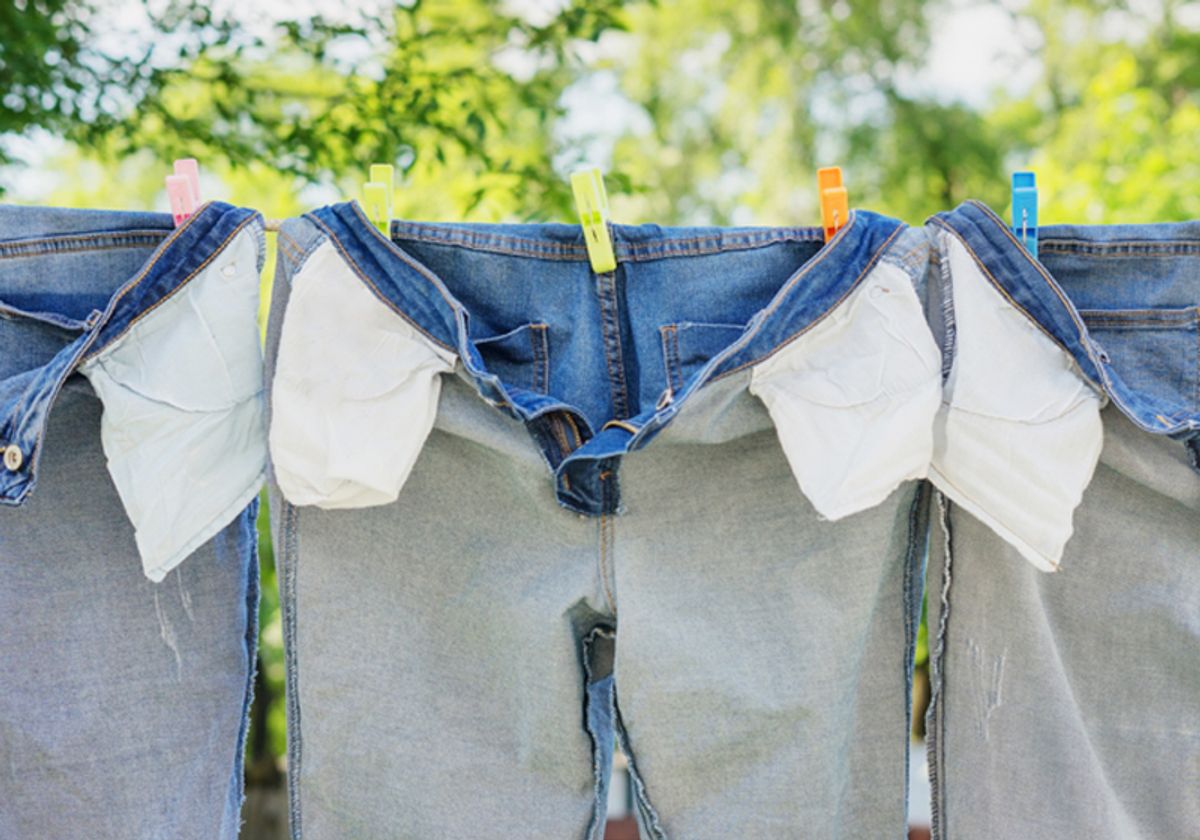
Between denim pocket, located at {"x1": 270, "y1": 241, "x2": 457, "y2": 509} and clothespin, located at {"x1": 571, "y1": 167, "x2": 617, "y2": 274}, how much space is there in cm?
23

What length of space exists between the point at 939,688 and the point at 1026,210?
1.94 ft

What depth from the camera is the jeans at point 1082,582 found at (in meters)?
1.35

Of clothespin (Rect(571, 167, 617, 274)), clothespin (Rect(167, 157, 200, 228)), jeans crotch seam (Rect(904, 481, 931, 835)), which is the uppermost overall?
clothespin (Rect(167, 157, 200, 228))

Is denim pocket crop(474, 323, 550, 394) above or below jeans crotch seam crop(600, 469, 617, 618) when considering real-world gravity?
above

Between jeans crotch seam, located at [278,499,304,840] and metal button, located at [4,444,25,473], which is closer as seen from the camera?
metal button, located at [4,444,25,473]

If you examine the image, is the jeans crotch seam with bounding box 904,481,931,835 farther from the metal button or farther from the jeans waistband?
the metal button

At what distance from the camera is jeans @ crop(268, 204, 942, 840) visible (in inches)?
52.9

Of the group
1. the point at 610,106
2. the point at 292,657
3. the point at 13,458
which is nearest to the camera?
the point at 13,458

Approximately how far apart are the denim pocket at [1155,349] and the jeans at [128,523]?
39.8 inches

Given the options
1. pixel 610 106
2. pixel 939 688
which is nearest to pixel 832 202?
pixel 939 688

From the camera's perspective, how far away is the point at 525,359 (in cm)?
143

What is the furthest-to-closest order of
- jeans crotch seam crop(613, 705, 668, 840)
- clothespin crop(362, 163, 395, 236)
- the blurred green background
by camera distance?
the blurred green background
jeans crotch seam crop(613, 705, 668, 840)
clothespin crop(362, 163, 395, 236)

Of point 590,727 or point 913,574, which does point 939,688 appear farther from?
point 590,727

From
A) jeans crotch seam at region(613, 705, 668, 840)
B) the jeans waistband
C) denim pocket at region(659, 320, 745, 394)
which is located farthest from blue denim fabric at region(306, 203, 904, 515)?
jeans crotch seam at region(613, 705, 668, 840)
